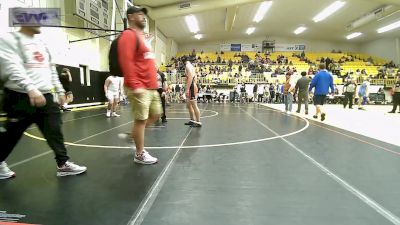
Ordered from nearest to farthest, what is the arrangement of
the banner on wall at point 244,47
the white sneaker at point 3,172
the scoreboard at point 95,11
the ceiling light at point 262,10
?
the white sneaker at point 3,172 → the scoreboard at point 95,11 → the ceiling light at point 262,10 → the banner on wall at point 244,47

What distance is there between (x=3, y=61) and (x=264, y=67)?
29.4 m

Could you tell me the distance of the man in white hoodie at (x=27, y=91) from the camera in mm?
2838

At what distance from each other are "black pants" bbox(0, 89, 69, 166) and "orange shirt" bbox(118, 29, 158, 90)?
0.81 meters

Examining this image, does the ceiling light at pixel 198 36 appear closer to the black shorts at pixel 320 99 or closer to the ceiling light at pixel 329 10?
the ceiling light at pixel 329 10

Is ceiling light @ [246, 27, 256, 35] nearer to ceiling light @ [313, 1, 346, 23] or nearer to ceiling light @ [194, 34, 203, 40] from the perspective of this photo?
ceiling light @ [194, 34, 203, 40]

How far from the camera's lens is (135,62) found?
3.45m

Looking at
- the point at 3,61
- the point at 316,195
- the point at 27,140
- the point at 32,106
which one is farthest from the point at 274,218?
the point at 27,140

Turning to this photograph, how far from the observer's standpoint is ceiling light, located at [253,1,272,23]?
23625mm

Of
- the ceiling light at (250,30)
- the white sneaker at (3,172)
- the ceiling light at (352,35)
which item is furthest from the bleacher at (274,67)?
the white sneaker at (3,172)

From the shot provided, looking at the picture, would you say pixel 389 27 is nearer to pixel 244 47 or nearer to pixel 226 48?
pixel 244 47

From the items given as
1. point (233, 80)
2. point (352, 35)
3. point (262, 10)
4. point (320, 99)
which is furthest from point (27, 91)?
point (352, 35)

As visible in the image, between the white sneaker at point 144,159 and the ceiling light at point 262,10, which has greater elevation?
the ceiling light at point 262,10

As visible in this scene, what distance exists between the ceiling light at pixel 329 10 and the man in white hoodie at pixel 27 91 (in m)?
24.1

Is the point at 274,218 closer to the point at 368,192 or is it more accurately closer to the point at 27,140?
the point at 368,192
